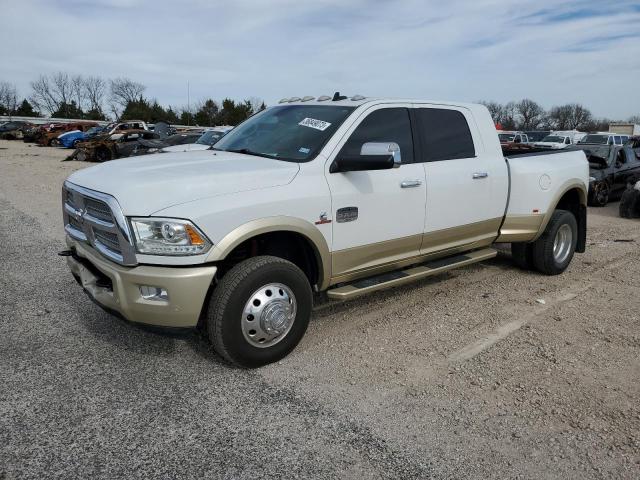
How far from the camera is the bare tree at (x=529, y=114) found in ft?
336

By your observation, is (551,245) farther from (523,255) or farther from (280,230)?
(280,230)

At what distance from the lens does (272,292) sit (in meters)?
3.66

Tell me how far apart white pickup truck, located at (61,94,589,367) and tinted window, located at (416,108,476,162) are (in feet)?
0.05

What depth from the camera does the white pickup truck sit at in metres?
3.32

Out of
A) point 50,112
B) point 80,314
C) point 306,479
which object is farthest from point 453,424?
point 50,112

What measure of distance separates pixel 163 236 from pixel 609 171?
1278cm

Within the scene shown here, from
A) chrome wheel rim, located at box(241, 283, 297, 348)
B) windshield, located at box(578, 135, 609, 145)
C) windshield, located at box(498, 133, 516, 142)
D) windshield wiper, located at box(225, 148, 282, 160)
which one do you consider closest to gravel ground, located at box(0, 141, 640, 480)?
chrome wheel rim, located at box(241, 283, 297, 348)

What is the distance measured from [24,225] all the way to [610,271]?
8839 millimetres

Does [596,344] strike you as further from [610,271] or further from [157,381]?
[157,381]

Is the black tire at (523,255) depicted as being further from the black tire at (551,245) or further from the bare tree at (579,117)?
the bare tree at (579,117)

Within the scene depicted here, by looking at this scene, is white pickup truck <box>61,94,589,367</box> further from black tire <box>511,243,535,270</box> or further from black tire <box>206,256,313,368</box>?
black tire <box>511,243,535,270</box>

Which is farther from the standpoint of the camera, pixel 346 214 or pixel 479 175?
pixel 479 175

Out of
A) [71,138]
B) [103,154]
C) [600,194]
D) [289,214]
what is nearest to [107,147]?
[103,154]

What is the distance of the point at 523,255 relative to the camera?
6234 mm
